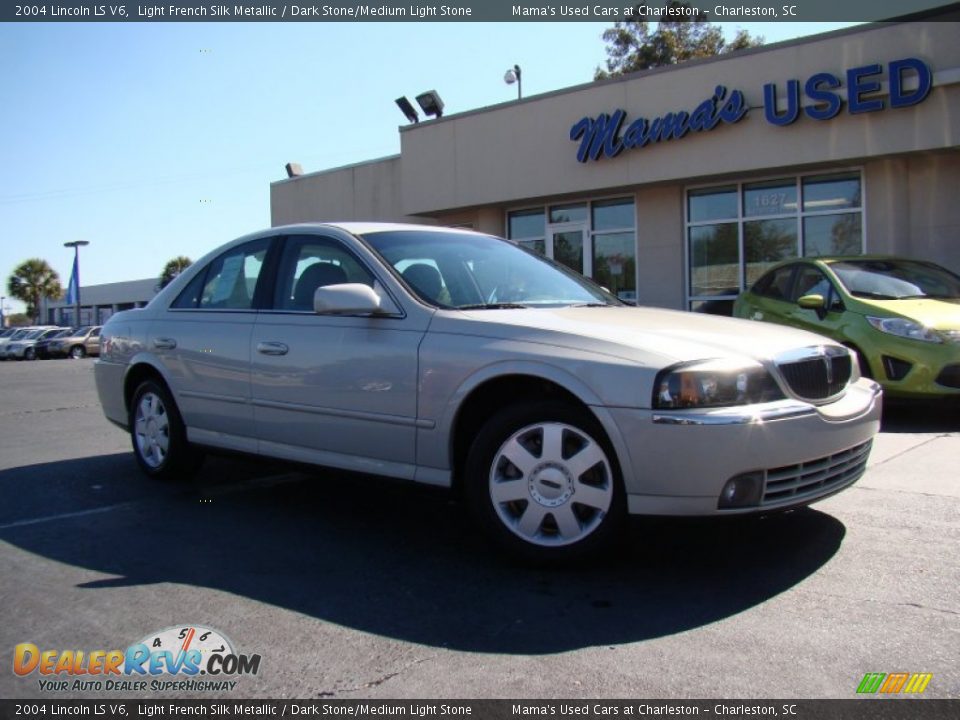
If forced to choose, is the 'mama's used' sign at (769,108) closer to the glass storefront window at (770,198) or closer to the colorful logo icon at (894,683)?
the glass storefront window at (770,198)

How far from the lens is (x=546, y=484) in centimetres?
349

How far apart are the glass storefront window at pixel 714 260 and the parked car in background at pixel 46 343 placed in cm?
3281

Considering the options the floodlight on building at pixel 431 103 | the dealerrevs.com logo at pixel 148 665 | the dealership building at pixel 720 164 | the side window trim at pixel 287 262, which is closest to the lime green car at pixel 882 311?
the dealership building at pixel 720 164

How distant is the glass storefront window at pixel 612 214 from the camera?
50.2 ft

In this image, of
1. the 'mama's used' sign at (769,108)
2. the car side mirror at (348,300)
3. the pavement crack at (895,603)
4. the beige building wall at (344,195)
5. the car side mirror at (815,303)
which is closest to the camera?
the pavement crack at (895,603)

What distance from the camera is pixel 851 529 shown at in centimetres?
404

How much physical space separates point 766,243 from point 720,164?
152 centimetres

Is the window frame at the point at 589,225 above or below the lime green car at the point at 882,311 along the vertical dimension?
above

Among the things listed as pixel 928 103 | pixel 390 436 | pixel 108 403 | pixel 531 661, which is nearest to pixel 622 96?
pixel 928 103

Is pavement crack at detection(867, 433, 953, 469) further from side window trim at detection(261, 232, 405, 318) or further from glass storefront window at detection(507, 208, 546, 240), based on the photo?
glass storefront window at detection(507, 208, 546, 240)

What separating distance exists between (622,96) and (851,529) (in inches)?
456

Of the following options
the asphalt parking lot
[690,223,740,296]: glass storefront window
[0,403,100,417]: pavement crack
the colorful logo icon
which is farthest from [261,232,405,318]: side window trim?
[690,223,740,296]: glass storefront window

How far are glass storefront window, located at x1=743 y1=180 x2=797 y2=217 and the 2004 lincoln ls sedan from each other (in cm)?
949

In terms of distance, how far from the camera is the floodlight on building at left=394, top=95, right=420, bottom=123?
18.2 meters
